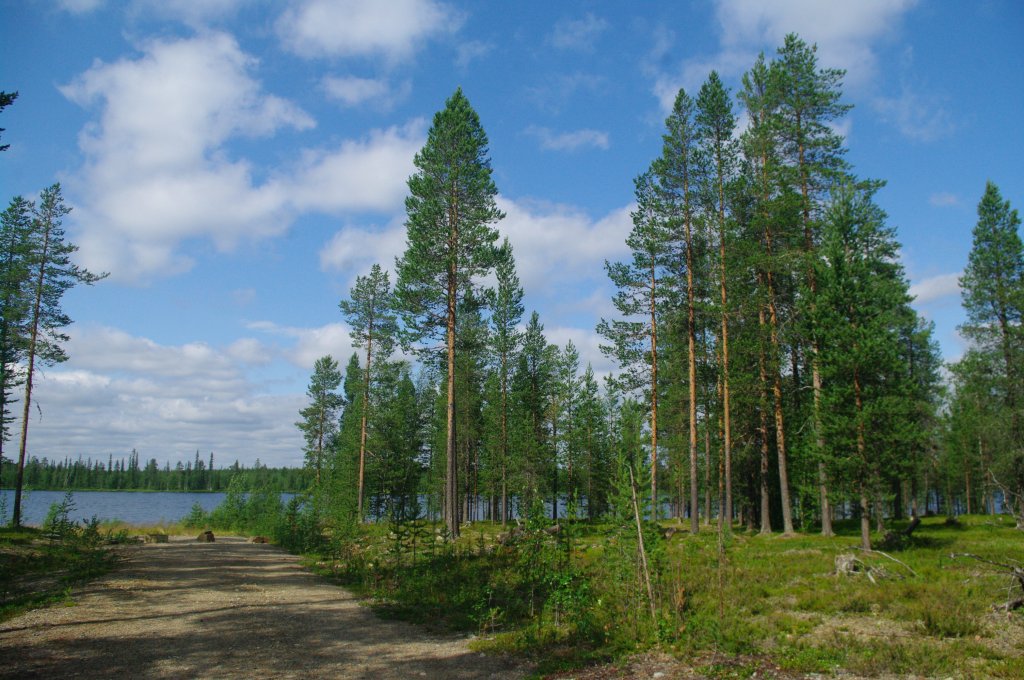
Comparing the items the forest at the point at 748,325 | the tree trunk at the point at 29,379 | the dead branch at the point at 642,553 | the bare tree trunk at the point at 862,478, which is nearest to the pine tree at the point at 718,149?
the forest at the point at 748,325

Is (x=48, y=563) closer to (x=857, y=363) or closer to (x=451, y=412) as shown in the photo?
(x=451, y=412)

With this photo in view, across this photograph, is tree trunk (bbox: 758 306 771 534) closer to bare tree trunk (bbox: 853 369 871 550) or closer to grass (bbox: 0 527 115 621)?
bare tree trunk (bbox: 853 369 871 550)

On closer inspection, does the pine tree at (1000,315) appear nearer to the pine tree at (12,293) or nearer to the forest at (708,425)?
the forest at (708,425)

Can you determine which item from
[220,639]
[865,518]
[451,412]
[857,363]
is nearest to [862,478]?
[865,518]

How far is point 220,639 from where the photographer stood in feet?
28.6

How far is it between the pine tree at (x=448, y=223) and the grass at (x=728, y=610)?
8125 millimetres

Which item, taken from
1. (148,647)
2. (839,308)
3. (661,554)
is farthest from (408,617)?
(839,308)

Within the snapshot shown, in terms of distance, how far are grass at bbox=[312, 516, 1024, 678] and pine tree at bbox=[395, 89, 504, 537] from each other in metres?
8.13

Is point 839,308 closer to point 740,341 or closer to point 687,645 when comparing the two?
point 740,341

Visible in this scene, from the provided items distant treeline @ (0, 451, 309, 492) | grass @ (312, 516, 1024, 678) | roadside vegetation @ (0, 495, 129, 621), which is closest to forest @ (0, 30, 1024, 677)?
grass @ (312, 516, 1024, 678)

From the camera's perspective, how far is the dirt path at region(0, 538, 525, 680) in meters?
7.28

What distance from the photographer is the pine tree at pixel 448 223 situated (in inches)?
811

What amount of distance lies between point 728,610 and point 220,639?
340 inches

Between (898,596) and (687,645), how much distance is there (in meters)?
4.89
